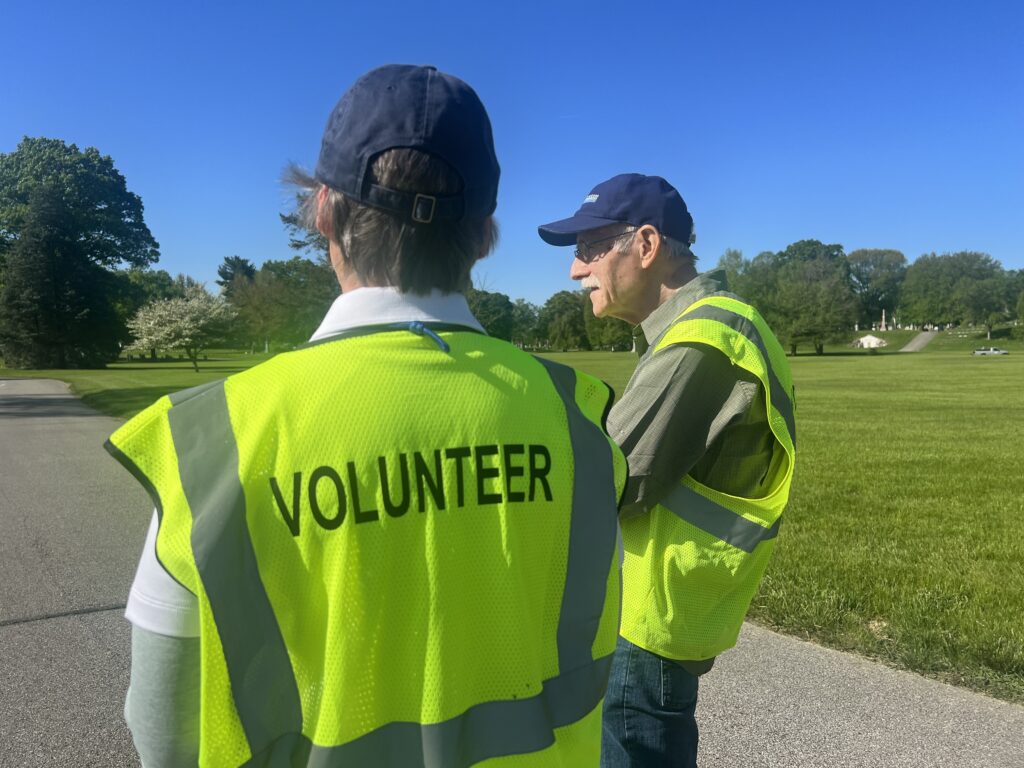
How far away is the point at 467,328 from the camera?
1181mm

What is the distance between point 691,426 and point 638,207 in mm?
717

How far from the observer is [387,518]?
100 cm

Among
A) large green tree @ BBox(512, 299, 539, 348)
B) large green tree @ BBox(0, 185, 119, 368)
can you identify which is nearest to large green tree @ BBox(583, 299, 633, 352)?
large green tree @ BBox(512, 299, 539, 348)

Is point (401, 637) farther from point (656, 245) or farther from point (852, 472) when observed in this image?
point (852, 472)

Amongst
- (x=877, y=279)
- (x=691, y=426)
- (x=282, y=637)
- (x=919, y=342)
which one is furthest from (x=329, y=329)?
(x=877, y=279)

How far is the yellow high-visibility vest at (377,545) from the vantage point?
95cm

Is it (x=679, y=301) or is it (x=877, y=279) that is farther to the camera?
(x=877, y=279)

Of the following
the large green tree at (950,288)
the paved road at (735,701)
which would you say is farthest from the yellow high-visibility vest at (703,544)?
the large green tree at (950,288)

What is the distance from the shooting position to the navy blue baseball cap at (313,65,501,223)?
113cm

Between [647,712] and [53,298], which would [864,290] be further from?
[647,712]

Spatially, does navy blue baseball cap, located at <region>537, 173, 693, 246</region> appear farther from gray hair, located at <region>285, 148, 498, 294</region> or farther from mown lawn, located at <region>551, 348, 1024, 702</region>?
mown lawn, located at <region>551, 348, 1024, 702</region>

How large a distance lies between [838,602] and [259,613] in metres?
4.51

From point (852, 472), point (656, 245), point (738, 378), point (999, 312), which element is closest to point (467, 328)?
point (738, 378)

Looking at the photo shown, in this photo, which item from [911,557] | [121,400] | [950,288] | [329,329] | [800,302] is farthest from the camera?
[950,288]
